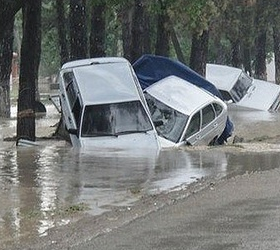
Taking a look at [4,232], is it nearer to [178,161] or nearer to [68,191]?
[68,191]

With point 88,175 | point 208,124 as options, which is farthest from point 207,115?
point 88,175

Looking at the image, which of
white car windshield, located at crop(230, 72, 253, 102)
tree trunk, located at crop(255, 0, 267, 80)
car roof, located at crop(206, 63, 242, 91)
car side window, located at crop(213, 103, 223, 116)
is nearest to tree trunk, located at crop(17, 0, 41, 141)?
car side window, located at crop(213, 103, 223, 116)

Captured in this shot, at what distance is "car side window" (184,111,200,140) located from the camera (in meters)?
20.9

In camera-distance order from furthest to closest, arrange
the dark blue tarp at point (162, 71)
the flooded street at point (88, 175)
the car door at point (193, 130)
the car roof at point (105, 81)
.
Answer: the dark blue tarp at point (162, 71) → the car door at point (193, 130) → the car roof at point (105, 81) → the flooded street at point (88, 175)

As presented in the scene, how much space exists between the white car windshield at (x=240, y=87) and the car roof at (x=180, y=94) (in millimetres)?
12592

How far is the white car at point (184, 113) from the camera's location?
20.6 metres

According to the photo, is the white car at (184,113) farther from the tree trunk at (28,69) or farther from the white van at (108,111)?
the tree trunk at (28,69)

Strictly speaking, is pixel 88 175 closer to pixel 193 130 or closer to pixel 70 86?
pixel 70 86

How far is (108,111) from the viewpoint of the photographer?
1922 cm

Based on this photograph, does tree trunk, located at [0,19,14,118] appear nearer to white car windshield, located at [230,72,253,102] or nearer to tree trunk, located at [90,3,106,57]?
tree trunk, located at [90,3,106,57]

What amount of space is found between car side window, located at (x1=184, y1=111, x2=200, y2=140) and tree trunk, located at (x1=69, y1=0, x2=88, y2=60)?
236 inches

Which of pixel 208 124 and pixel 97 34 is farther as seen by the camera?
pixel 97 34

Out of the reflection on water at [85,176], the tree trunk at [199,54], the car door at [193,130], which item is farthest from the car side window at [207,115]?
the tree trunk at [199,54]

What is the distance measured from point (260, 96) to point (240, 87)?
126 centimetres
